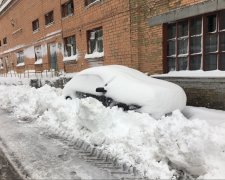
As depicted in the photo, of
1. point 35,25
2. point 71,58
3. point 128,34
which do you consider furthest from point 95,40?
point 35,25

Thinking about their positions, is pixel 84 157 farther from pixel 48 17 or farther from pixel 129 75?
pixel 48 17

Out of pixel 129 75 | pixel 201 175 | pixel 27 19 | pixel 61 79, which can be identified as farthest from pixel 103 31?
pixel 27 19

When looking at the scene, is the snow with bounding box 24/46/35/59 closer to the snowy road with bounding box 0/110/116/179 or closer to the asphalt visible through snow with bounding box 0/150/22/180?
the snowy road with bounding box 0/110/116/179

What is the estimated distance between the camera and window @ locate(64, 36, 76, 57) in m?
17.4

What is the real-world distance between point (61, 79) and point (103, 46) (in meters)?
3.06

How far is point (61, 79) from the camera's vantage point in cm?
1554

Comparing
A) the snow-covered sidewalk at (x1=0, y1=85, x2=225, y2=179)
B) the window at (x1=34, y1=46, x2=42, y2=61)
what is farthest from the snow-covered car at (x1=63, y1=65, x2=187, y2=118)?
the window at (x1=34, y1=46, x2=42, y2=61)

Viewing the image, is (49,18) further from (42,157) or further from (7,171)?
(7,171)

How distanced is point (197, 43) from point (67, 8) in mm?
10725

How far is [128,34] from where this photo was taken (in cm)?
1207

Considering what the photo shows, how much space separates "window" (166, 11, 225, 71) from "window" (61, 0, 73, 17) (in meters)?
8.66

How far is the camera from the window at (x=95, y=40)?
14649 mm

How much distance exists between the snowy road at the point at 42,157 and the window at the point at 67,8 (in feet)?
36.0

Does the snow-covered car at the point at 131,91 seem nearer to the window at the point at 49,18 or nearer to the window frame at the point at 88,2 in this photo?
the window frame at the point at 88,2
